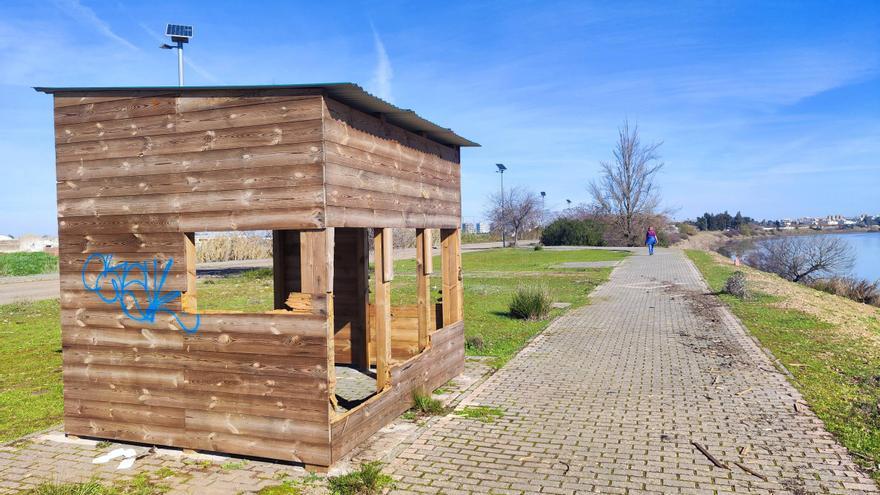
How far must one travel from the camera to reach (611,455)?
546cm

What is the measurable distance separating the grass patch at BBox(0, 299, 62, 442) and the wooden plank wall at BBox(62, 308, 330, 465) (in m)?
1.12

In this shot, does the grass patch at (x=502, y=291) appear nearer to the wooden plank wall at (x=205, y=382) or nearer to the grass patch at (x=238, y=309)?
the grass patch at (x=238, y=309)

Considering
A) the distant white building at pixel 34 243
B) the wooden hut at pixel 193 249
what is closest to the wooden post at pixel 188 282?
the wooden hut at pixel 193 249

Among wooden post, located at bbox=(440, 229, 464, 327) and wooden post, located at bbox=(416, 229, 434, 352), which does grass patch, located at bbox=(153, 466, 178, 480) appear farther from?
wooden post, located at bbox=(440, 229, 464, 327)

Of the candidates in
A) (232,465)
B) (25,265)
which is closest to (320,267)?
(232,465)

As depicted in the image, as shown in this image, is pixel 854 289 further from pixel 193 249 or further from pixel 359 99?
pixel 193 249

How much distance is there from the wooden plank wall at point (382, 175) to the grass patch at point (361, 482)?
2.04m

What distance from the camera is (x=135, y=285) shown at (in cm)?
585

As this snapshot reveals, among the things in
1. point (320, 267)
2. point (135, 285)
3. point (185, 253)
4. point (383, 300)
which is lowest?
point (383, 300)

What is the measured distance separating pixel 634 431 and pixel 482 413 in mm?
1618

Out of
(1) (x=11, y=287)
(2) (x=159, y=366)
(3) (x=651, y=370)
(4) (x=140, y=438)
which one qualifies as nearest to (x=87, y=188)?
(2) (x=159, y=366)

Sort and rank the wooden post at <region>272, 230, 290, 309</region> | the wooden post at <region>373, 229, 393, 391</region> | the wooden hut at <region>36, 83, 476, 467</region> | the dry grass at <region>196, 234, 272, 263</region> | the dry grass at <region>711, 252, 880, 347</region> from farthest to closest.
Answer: the dry grass at <region>196, 234, 272, 263</region>
the dry grass at <region>711, 252, 880, 347</region>
the wooden post at <region>272, 230, 290, 309</region>
the wooden post at <region>373, 229, 393, 391</region>
the wooden hut at <region>36, 83, 476, 467</region>

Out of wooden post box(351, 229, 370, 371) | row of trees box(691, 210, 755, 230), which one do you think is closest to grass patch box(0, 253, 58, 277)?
wooden post box(351, 229, 370, 371)

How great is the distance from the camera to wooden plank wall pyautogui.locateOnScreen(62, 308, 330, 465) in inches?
203
